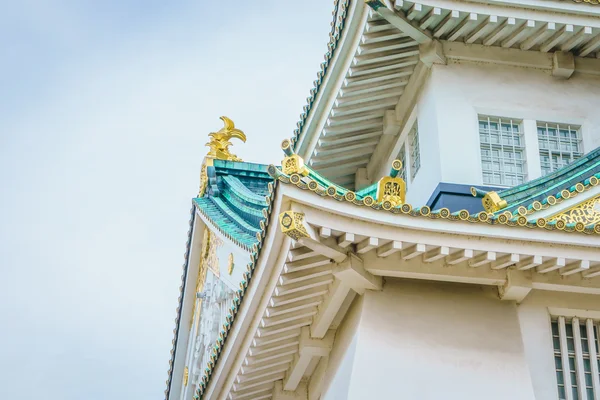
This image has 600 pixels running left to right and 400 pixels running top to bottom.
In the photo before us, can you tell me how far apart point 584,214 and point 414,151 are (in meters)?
4.32

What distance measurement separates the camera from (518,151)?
15984 millimetres

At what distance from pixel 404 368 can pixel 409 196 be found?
14.7 feet

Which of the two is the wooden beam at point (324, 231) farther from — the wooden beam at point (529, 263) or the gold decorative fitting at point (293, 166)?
the wooden beam at point (529, 263)

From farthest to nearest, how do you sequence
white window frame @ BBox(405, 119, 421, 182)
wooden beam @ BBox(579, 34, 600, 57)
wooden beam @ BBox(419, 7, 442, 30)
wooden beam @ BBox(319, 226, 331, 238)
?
1. white window frame @ BBox(405, 119, 421, 182)
2. wooden beam @ BBox(579, 34, 600, 57)
3. wooden beam @ BBox(419, 7, 442, 30)
4. wooden beam @ BBox(319, 226, 331, 238)

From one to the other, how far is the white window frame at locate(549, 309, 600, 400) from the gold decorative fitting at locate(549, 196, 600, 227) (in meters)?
1.13

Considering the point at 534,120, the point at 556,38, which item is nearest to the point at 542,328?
the point at 534,120

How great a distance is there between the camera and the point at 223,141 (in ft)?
75.4

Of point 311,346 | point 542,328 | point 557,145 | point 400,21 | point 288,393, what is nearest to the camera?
point 542,328

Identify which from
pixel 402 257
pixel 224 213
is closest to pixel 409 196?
pixel 402 257

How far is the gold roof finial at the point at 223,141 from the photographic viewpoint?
22625 mm

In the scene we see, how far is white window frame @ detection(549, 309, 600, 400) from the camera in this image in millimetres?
13031

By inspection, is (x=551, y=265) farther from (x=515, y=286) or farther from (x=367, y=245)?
(x=367, y=245)

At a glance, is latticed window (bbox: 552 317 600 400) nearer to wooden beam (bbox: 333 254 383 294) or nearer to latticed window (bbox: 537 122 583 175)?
wooden beam (bbox: 333 254 383 294)

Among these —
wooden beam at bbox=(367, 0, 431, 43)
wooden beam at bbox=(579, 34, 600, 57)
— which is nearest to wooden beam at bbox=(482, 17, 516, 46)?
wooden beam at bbox=(367, 0, 431, 43)
